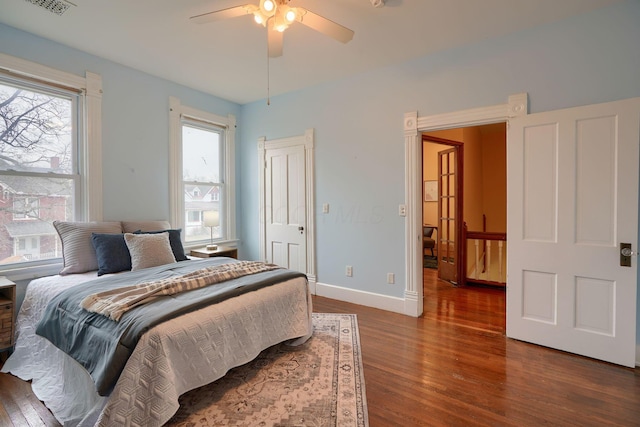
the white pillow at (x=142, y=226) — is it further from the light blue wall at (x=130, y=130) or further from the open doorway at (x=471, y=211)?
the open doorway at (x=471, y=211)

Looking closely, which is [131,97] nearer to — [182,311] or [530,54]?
[182,311]

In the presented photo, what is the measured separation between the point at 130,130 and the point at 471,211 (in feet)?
18.8

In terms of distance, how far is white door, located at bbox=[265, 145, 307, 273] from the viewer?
14.1ft

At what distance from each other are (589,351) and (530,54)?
101 inches

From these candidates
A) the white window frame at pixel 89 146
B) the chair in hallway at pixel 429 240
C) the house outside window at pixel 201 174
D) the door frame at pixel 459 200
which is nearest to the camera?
the white window frame at pixel 89 146

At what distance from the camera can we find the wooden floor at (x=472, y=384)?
1.82 metres

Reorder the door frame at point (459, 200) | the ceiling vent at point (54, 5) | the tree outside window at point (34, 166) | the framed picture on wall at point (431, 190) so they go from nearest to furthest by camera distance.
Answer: the ceiling vent at point (54, 5) → the tree outside window at point (34, 166) → the door frame at point (459, 200) → the framed picture on wall at point (431, 190)

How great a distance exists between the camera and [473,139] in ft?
19.4

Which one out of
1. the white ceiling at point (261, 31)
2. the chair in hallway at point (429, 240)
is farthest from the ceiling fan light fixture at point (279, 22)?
the chair in hallway at point (429, 240)

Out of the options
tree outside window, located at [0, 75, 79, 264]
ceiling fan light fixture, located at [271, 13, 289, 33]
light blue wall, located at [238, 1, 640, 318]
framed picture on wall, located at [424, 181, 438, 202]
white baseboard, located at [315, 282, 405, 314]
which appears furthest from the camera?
framed picture on wall, located at [424, 181, 438, 202]

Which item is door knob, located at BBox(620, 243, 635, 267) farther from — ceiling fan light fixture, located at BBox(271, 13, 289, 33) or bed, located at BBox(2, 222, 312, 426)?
ceiling fan light fixture, located at BBox(271, 13, 289, 33)

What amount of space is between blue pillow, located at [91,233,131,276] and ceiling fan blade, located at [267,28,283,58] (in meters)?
2.21

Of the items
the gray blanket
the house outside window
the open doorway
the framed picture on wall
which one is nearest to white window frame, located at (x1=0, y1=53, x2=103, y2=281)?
the house outside window

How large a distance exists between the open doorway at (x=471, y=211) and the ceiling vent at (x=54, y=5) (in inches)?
145
